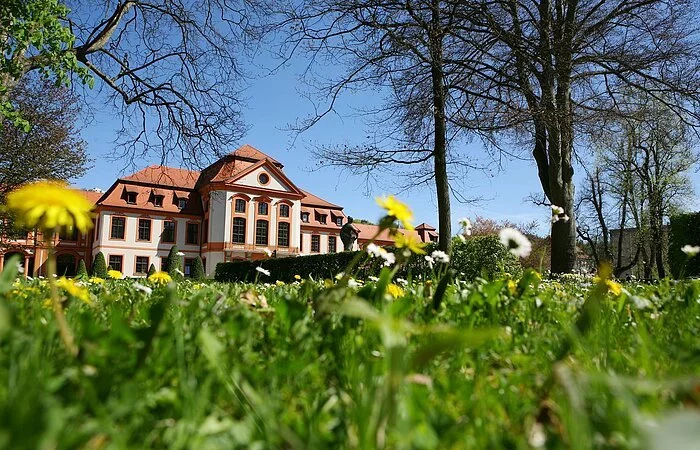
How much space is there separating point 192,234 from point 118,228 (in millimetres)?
5233

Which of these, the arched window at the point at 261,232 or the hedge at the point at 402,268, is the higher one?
the arched window at the point at 261,232

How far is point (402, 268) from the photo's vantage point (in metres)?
8.87

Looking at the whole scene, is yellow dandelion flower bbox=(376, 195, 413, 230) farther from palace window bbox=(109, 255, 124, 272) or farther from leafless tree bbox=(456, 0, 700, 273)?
palace window bbox=(109, 255, 124, 272)

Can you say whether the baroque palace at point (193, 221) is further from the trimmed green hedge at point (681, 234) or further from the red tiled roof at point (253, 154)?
the trimmed green hedge at point (681, 234)

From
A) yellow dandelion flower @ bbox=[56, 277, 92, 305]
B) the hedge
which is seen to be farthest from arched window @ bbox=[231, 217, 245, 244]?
yellow dandelion flower @ bbox=[56, 277, 92, 305]

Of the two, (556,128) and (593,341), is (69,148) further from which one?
(593,341)

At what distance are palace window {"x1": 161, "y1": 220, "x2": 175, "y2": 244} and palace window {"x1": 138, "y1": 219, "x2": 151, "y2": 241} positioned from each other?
107cm

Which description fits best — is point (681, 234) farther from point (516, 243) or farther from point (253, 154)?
point (253, 154)

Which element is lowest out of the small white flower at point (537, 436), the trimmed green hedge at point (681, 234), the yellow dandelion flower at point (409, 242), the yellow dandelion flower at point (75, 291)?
the small white flower at point (537, 436)

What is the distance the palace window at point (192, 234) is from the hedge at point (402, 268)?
14.6m

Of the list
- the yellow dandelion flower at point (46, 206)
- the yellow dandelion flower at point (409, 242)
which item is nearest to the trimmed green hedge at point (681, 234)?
the yellow dandelion flower at point (409, 242)

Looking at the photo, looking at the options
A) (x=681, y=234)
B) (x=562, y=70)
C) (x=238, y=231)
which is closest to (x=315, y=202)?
(x=238, y=231)

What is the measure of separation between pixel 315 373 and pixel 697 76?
39.5ft

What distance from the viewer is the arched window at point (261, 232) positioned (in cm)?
3547
